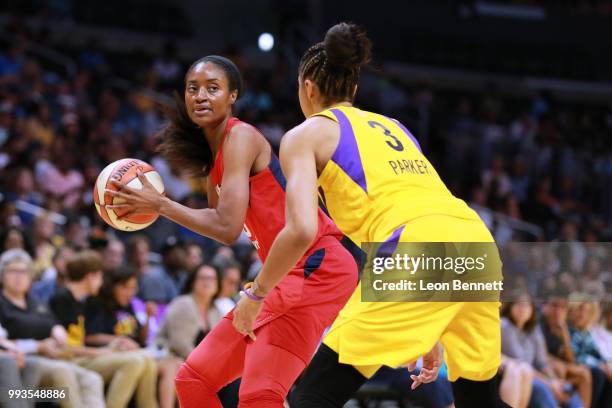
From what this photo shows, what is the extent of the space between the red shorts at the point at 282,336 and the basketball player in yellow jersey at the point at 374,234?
10.6 inches

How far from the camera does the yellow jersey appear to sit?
332 centimetres

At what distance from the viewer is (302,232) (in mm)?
3170

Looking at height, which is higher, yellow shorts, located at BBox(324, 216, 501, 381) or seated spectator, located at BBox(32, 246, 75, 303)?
yellow shorts, located at BBox(324, 216, 501, 381)

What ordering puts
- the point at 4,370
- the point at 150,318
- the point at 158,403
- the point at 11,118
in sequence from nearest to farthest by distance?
the point at 4,370 < the point at 158,403 < the point at 150,318 < the point at 11,118

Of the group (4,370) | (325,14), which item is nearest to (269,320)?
(4,370)

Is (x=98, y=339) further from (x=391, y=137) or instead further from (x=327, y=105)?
(x=391, y=137)

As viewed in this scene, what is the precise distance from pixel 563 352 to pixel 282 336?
5.40 m

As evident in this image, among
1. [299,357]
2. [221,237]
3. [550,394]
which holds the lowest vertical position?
[550,394]

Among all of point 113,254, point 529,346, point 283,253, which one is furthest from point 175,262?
point 283,253

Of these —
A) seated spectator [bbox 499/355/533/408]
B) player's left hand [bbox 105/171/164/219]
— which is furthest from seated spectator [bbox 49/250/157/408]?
player's left hand [bbox 105/171/164/219]

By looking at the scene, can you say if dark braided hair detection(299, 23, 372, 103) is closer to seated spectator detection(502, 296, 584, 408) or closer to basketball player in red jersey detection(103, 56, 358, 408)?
basketball player in red jersey detection(103, 56, 358, 408)

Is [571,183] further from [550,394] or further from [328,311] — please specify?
[328,311]

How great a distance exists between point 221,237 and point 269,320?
0.38 metres

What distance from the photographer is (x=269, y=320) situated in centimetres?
Answer: 376
